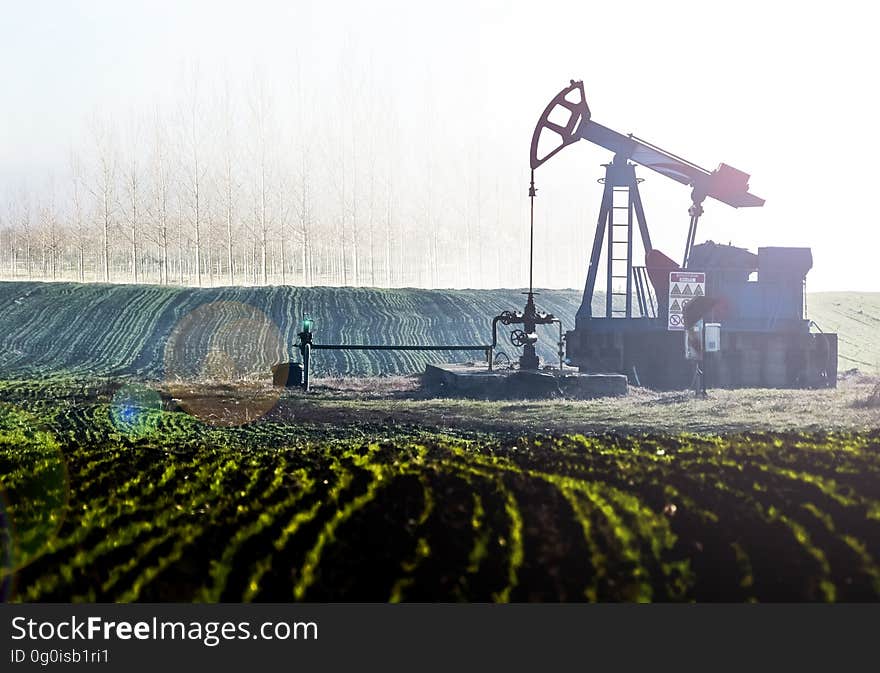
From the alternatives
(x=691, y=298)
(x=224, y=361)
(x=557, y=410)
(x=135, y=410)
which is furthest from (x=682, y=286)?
(x=224, y=361)

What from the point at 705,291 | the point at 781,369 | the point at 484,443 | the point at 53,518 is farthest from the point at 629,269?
the point at 53,518

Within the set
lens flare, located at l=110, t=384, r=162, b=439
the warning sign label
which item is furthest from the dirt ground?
the warning sign label

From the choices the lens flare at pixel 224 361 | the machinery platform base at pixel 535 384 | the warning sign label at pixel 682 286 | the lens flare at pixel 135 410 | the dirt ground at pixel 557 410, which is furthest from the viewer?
the warning sign label at pixel 682 286

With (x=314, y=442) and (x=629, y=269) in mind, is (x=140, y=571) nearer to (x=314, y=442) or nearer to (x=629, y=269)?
(x=314, y=442)

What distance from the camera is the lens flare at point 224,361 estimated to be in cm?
1950

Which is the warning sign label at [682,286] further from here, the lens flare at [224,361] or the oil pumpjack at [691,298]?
the lens flare at [224,361]

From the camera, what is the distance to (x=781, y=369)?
2478 centimetres

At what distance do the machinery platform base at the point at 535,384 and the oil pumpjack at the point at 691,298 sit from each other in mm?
2797

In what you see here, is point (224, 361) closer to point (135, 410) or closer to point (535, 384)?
point (135, 410)

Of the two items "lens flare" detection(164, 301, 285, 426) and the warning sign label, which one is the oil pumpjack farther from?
"lens flare" detection(164, 301, 285, 426)

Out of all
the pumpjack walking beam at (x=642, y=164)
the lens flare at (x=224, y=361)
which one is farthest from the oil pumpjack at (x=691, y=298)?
the lens flare at (x=224, y=361)

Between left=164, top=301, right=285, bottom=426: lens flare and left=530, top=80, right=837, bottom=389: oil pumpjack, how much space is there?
8426mm

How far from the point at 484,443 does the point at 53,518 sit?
243 inches

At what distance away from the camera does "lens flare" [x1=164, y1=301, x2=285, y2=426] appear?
19.5 m
